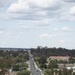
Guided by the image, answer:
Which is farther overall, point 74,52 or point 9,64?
point 74,52

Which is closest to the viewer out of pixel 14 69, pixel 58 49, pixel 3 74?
pixel 3 74

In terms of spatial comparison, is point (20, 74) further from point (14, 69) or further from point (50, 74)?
point (14, 69)

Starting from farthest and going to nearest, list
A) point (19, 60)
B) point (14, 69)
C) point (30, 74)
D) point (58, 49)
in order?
point (58, 49), point (19, 60), point (14, 69), point (30, 74)

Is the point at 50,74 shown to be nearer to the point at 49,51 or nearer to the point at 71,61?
the point at 71,61

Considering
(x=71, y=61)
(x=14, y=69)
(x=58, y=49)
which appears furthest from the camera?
(x=58, y=49)

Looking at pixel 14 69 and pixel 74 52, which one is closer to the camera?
pixel 14 69

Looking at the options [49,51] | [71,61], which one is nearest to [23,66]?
[71,61]

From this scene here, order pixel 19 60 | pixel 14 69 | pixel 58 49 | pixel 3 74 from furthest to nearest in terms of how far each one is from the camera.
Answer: pixel 58 49, pixel 19 60, pixel 14 69, pixel 3 74

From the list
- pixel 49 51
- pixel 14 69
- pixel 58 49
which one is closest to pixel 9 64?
pixel 14 69
